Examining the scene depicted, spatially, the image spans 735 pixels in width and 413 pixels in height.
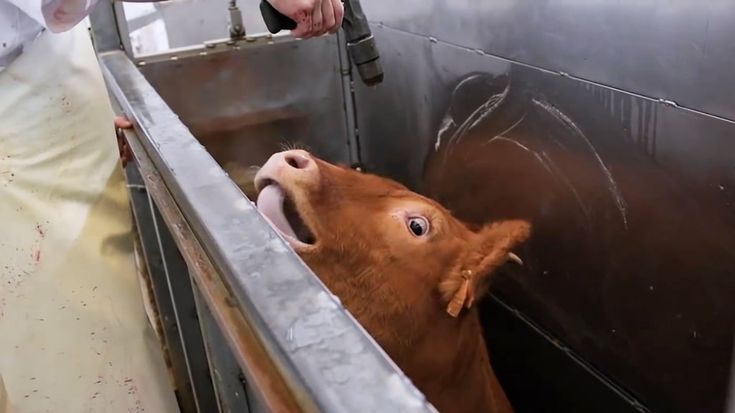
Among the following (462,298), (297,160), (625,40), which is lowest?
(462,298)

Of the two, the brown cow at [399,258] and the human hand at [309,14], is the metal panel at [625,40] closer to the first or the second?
the brown cow at [399,258]

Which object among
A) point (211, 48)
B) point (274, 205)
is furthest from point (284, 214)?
point (211, 48)

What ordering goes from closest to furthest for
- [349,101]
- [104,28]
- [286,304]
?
[286,304] < [104,28] < [349,101]

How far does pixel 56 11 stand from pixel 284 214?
47cm

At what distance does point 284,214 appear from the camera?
107 centimetres

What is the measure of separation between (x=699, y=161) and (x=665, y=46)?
166 millimetres

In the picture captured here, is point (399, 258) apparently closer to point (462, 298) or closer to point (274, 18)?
point (462, 298)

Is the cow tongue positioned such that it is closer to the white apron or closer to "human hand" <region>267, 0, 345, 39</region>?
"human hand" <region>267, 0, 345, 39</region>

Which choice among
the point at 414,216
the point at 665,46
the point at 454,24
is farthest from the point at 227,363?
the point at 454,24

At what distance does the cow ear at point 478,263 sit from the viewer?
1.15 m

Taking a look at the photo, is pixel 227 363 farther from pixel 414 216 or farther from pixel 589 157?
pixel 589 157

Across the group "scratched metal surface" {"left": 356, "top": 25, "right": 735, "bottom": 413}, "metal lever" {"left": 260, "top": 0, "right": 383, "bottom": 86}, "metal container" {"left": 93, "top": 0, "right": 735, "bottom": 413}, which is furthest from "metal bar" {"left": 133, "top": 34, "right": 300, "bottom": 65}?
"metal lever" {"left": 260, "top": 0, "right": 383, "bottom": 86}

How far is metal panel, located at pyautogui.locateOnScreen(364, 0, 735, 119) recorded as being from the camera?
989 millimetres

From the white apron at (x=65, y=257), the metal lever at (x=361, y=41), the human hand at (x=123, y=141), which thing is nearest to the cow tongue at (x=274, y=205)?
the human hand at (x=123, y=141)
